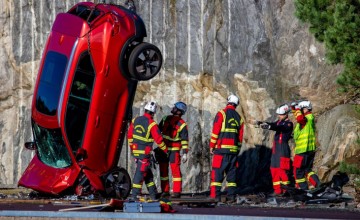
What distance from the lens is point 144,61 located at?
20.6 meters

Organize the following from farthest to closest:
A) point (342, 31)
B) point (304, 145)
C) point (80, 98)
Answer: point (304, 145), point (80, 98), point (342, 31)

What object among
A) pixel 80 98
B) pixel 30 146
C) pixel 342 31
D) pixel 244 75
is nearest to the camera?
pixel 342 31

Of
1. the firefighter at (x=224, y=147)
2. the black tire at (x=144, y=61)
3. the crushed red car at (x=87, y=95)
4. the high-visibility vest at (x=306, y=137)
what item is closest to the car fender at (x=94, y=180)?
the crushed red car at (x=87, y=95)

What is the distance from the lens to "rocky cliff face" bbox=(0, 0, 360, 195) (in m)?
23.6

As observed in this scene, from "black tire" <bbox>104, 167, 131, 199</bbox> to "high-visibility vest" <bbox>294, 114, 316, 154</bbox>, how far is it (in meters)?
3.11

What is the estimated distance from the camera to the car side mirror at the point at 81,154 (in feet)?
66.3

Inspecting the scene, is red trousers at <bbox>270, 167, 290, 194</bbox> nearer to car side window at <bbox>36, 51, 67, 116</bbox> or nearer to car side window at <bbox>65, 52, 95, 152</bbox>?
car side window at <bbox>65, 52, 95, 152</bbox>

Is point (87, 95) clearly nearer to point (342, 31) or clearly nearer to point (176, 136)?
point (176, 136)

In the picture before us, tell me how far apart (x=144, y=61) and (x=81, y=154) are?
195 centimetres

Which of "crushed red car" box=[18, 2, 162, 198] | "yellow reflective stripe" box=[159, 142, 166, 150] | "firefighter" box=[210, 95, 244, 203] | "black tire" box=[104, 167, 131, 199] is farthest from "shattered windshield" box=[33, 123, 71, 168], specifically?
"firefighter" box=[210, 95, 244, 203]

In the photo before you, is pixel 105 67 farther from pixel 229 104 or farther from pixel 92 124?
pixel 229 104

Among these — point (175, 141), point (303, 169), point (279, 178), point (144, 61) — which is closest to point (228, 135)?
point (175, 141)

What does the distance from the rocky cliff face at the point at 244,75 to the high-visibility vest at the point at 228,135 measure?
107 inches

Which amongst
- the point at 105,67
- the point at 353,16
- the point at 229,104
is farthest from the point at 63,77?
the point at 353,16
